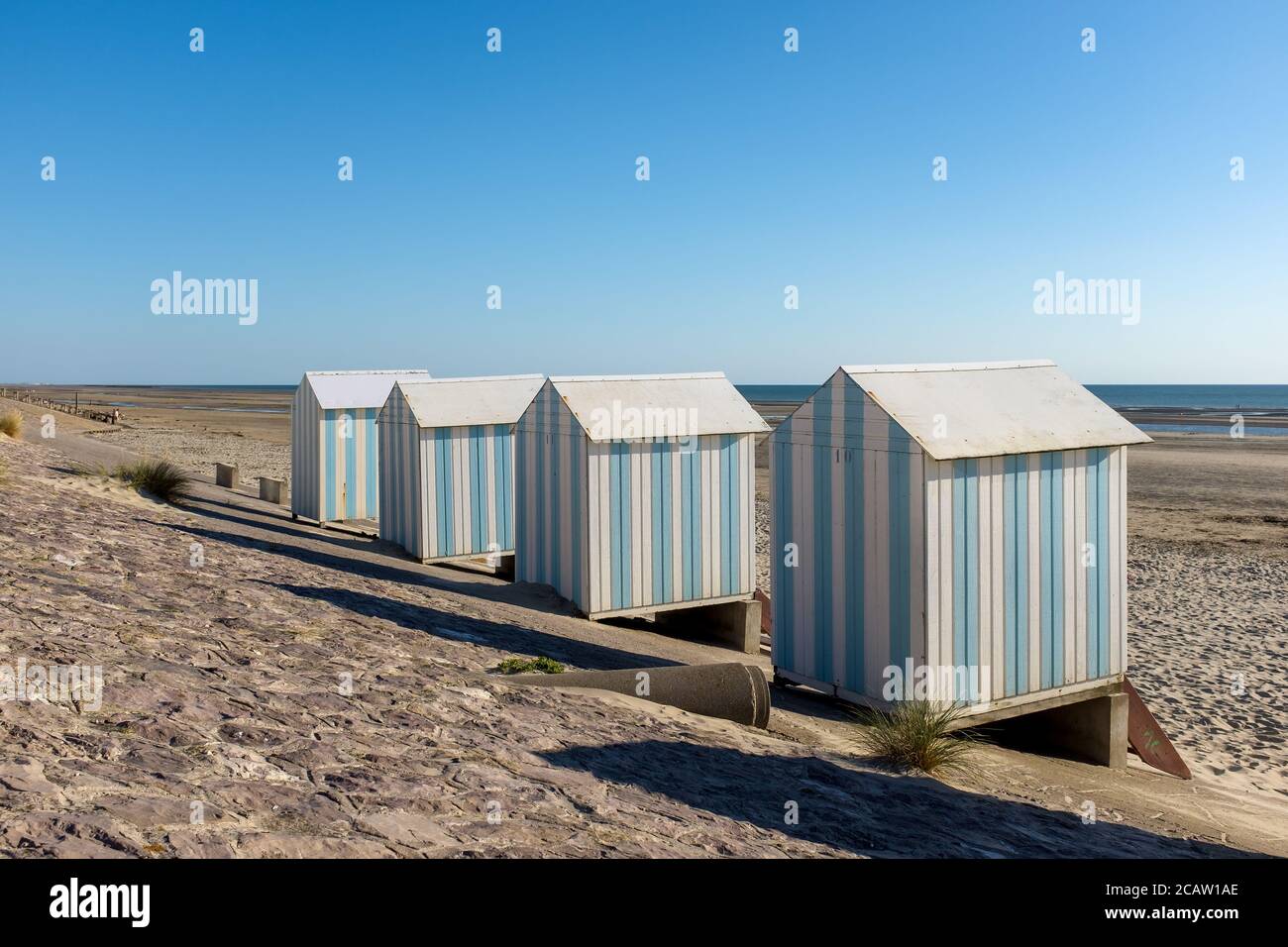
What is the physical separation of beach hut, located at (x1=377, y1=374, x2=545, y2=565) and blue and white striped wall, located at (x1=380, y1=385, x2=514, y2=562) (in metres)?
0.01

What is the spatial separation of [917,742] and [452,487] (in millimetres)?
9744

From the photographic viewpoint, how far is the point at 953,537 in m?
8.05

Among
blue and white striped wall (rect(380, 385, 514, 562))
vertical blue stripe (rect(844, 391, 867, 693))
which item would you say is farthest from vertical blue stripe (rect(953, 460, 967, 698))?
blue and white striped wall (rect(380, 385, 514, 562))

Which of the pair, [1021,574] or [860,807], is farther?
[1021,574]

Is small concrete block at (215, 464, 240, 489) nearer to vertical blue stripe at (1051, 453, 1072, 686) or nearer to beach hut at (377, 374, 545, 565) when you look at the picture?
beach hut at (377, 374, 545, 565)

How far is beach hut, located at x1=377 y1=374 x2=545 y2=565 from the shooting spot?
15336 millimetres

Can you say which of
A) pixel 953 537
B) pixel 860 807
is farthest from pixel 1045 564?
pixel 860 807

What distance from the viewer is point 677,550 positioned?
12.0 m

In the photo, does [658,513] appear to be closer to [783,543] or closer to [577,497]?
[577,497]

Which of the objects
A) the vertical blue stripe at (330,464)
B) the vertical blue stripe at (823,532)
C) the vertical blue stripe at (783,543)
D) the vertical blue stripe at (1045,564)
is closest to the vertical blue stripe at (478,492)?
the vertical blue stripe at (330,464)

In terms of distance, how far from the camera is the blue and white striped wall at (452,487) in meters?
15.3

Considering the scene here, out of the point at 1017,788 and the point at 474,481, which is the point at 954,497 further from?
the point at 474,481
